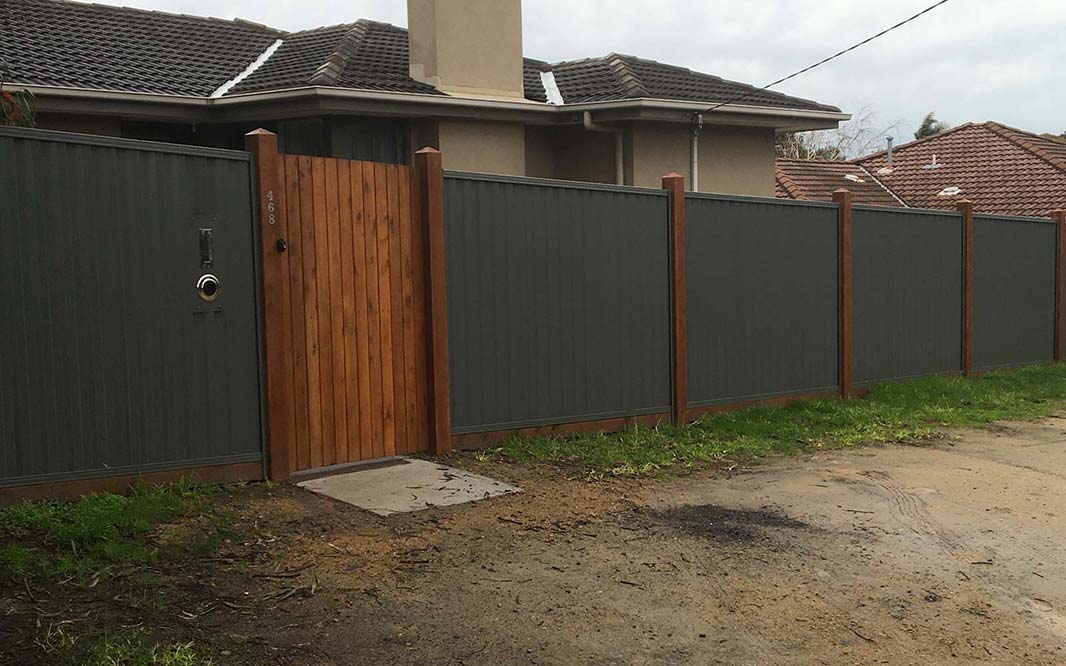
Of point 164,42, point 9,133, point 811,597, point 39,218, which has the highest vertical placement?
point 164,42

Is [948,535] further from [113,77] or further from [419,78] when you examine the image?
[113,77]

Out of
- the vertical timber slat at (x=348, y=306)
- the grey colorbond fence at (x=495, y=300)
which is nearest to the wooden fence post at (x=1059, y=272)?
the grey colorbond fence at (x=495, y=300)

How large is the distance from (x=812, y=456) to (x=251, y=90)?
7.78m

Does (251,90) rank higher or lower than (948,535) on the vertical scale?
higher

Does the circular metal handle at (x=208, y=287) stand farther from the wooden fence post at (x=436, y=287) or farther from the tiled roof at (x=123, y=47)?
the tiled roof at (x=123, y=47)

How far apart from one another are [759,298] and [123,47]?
352 inches

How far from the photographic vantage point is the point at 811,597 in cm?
523

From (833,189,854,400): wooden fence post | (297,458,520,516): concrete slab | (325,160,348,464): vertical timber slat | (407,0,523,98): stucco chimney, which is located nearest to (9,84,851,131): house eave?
(407,0,523,98): stucco chimney

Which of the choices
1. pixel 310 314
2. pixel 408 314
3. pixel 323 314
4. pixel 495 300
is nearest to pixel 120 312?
pixel 310 314

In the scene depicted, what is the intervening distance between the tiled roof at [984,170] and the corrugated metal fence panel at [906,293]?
10.3 metres

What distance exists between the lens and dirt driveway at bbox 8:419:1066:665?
4547 mm

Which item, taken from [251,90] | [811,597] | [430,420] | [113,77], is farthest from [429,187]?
[113,77]

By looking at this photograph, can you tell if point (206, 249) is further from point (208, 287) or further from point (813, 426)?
point (813, 426)

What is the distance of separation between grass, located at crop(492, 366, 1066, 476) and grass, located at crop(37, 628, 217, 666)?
419 centimetres
